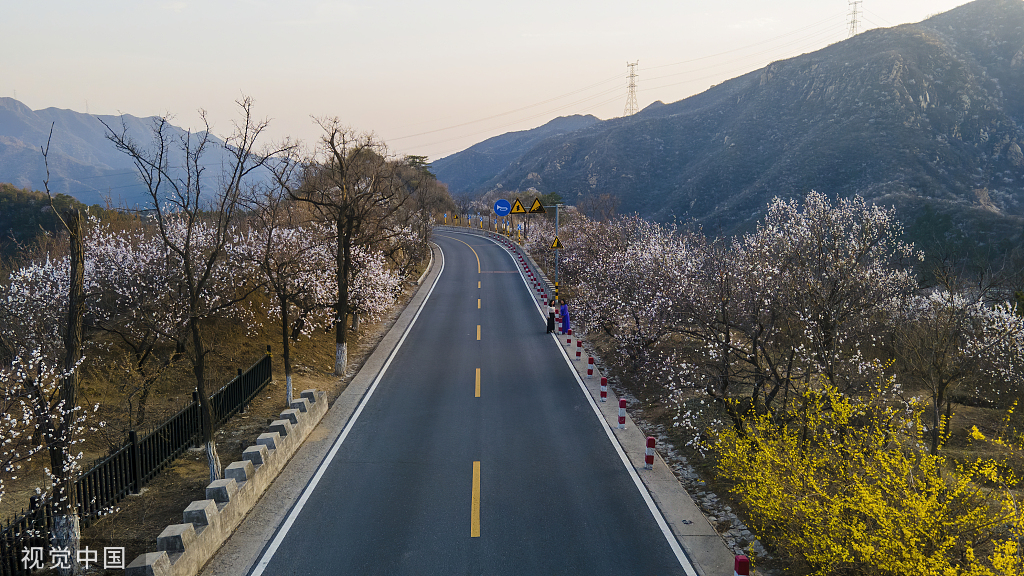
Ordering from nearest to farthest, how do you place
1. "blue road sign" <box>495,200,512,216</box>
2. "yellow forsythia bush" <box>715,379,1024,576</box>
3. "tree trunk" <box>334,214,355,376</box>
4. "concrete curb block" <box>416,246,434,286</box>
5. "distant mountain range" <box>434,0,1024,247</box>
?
"yellow forsythia bush" <box>715,379,1024,576</box>, "tree trunk" <box>334,214,355,376</box>, "concrete curb block" <box>416,246,434,286</box>, "blue road sign" <box>495,200,512,216</box>, "distant mountain range" <box>434,0,1024,247</box>

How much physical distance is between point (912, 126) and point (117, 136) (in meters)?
102

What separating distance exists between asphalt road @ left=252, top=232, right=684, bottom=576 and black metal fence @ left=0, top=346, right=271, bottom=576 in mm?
Answer: 3022

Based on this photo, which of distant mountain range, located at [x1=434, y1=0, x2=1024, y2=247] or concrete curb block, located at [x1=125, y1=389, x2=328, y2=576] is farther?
distant mountain range, located at [x1=434, y1=0, x2=1024, y2=247]

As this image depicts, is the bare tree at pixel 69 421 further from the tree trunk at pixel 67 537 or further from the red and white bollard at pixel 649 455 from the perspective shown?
the red and white bollard at pixel 649 455

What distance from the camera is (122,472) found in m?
10.2

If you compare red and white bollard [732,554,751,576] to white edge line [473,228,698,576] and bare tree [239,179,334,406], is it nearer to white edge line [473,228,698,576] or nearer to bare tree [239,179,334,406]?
white edge line [473,228,698,576]

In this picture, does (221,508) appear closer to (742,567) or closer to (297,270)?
(742,567)

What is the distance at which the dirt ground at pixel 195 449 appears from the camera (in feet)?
30.2

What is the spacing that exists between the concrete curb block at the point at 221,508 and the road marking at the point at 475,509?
12.8 feet

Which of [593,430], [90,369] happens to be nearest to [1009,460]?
[593,430]

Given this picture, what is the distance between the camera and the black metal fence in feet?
24.6

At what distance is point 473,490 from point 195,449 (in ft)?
22.5

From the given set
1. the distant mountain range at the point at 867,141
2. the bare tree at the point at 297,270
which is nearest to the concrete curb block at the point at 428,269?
the bare tree at the point at 297,270

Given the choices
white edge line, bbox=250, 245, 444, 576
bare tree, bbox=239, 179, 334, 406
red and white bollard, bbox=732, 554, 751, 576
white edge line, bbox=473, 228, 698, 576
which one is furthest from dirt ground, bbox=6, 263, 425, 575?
red and white bollard, bbox=732, 554, 751, 576
